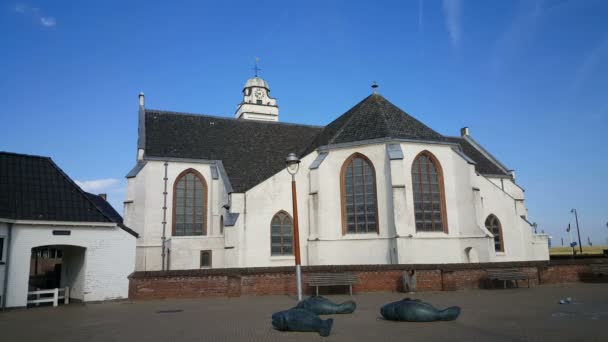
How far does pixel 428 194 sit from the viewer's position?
80.4 ft

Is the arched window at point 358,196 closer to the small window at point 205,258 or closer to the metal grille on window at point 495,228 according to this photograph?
the small window at point 205,258

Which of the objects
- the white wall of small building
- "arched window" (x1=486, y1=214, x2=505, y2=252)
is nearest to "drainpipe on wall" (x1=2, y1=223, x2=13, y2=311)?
the white wall of small building

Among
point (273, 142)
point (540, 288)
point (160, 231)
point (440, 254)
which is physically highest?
point (273, 142)

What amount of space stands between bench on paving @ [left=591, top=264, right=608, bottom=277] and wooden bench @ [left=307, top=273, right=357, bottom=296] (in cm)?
1193

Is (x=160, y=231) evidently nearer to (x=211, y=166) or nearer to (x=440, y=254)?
(x=211, y=166)

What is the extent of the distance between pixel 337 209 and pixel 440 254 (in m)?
6.05

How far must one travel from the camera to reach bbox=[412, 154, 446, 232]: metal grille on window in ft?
78.9

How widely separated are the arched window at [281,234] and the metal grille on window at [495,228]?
1474 cm

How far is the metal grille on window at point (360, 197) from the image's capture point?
24344 mm

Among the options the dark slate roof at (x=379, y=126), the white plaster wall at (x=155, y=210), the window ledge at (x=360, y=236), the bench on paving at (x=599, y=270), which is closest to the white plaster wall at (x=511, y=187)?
the dark slate roof at (x=379, y=126)

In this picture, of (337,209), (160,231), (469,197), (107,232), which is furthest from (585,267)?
(160,231)

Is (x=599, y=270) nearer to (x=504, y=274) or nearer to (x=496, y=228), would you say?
(x=504, y=274)

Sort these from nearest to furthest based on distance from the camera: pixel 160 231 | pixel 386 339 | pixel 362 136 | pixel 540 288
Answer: pixel 386 339, pixel 540 288, pixel 362 136, pixel 160 231

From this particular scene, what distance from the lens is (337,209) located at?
81.4 feet
